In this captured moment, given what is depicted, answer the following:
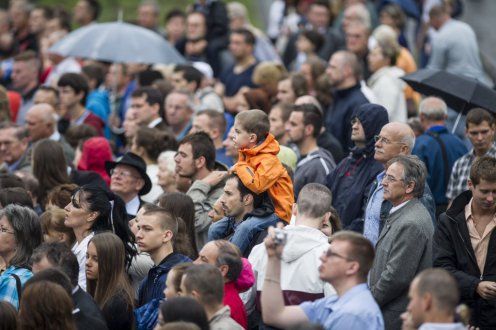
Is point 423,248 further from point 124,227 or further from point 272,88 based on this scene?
point 272,88

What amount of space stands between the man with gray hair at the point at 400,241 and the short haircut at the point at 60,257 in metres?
2.37

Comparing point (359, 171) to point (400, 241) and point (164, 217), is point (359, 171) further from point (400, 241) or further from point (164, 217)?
point (164, 217)

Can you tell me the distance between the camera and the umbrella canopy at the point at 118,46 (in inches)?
594

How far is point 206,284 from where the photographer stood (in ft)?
24.5

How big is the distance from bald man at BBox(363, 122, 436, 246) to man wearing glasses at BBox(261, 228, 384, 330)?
227 cm

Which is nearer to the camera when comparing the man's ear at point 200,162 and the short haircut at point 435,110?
the man's ear at point 200,162

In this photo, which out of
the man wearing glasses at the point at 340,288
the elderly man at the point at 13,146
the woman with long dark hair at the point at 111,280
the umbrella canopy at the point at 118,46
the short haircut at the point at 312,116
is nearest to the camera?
the man wearing glasses at the point at 340,288

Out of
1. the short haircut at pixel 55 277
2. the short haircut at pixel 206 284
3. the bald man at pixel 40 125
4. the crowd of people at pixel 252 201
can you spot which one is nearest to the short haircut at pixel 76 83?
the crowd of people at pixel 252 201

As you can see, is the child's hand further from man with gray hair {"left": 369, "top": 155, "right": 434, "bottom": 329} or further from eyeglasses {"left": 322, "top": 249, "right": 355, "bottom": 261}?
eyeglasses {"left": 322, "top": 249, "right": 355, "bottom": 261}

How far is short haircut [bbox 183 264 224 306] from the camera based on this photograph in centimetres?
747

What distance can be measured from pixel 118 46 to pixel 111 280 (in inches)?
277

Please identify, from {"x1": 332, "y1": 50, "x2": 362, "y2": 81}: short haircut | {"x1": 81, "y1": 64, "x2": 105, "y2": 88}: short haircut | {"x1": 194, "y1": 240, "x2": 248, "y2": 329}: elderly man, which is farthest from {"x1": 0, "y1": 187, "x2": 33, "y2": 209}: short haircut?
{"x1": 81, "y1": 64, "x2": 105, "y2": 88}: short haircut

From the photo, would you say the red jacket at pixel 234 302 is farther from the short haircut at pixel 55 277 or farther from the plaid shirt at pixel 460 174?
the plaid shirt at pixel 460 174

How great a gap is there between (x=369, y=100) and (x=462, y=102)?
6.32ft
